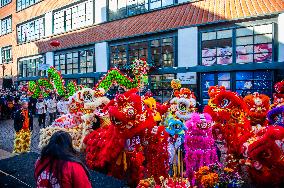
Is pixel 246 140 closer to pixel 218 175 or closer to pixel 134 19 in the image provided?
pixel 218 175

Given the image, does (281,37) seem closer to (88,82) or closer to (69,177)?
(69,177)

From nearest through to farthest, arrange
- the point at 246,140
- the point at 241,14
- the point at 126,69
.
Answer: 1. the point at 246,140
2. the point at 241,14
3. the point at 126,69

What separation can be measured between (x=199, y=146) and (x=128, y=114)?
66.4 inches

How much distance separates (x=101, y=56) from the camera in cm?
2053

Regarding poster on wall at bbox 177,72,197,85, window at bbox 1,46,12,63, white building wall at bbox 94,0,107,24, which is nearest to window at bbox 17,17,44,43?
window at bbox 1,46,12,63

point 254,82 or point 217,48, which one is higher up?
point 217,48

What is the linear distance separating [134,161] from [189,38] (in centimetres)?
1069

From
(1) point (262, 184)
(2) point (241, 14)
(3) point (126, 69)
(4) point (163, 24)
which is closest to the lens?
(1) point (262, 184)

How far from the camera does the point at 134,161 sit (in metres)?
5.89

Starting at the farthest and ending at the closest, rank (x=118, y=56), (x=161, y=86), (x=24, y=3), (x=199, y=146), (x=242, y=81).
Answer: (x=24, y=3) → (x=118, y=56) → (x=161, y=86) → (x=242, y=81) → (x=199, y=146)

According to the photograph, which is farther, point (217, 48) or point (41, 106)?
point (41, 106)

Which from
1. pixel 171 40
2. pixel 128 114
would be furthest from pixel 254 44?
pixel 128 114

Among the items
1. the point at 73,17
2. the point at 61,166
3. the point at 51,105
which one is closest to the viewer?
the point at 61,166

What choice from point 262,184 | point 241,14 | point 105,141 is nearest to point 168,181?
point 105,141
